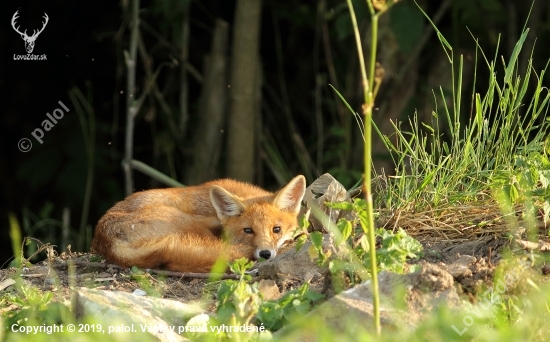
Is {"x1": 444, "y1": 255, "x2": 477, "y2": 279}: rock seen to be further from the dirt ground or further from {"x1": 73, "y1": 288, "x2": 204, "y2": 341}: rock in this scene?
{"x1": 73, "y1": 288, "x2": 204, "y2": 341}: rock

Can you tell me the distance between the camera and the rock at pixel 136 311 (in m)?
3.13

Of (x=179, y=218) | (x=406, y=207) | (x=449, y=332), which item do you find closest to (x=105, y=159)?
(x=179, y=218)

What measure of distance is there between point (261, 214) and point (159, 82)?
163 inches

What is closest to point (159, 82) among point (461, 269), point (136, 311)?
point (136, 311)

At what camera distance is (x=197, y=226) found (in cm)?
508

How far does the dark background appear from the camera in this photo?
25.7 ft

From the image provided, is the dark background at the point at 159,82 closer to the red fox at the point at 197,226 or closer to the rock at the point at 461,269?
the red fox at the point at 197,226

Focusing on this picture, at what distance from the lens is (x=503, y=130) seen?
427cm

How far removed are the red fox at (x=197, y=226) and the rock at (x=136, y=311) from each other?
911mm

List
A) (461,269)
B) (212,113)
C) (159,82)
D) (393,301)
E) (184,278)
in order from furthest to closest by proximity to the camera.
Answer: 1. (159,82)
2. (212,113)
3. (184,278)
4. (461,269)
5. (393,301)

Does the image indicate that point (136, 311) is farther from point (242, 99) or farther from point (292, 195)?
point (242, 99)

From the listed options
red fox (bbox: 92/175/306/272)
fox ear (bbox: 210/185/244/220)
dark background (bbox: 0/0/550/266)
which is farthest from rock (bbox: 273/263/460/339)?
dark background (bbox: 0/0/550/266)

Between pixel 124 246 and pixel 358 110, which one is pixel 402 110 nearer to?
pixel 358 110

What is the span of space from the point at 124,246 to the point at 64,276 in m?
0.37
